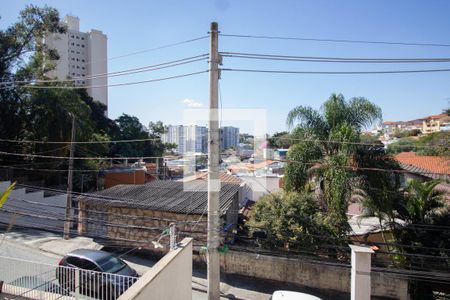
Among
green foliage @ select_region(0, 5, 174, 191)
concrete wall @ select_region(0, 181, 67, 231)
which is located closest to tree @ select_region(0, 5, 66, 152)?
green foliage @ select_region(0, 5, 174, 191)

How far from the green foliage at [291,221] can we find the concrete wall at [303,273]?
0.62 m

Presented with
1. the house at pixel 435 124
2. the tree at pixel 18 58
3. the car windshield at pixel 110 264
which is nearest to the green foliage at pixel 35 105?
the tree at pixel 18 58

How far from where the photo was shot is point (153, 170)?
32562 millimetres

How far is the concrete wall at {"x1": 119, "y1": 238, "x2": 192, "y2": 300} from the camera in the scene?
397 cm

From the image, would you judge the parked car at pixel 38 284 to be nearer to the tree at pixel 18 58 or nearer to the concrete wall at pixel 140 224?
the concrete wall at pixel 140 224

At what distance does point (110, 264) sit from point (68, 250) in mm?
5065

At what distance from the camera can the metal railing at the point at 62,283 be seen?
21.0 feet

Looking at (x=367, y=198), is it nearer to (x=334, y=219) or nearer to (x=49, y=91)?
(x=334, y=219)

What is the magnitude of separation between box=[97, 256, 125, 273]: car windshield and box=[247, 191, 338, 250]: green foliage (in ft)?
14.7

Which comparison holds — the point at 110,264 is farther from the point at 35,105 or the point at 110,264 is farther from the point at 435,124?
the point at 435,124

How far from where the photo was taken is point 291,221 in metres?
10.5

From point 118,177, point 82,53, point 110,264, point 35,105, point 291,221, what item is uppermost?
point 82,53

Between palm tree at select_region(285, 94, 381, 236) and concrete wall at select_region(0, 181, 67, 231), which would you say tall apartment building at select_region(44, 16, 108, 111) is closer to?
concrete wall at select_region(0, 181, 67, 231)

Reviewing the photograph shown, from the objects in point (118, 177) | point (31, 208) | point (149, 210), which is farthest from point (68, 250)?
point (118, 177)
